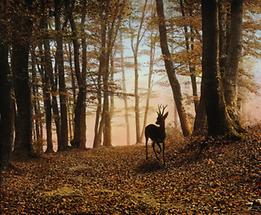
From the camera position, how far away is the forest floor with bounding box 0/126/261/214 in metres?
8.12

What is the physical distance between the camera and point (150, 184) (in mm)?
10531

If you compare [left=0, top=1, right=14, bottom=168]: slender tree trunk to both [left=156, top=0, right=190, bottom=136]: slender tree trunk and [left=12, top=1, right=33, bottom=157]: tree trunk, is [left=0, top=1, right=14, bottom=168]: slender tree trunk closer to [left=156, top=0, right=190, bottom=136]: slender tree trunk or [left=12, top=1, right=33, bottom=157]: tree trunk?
[left=12, top=1, right=33, bottom=157]: tree trunk

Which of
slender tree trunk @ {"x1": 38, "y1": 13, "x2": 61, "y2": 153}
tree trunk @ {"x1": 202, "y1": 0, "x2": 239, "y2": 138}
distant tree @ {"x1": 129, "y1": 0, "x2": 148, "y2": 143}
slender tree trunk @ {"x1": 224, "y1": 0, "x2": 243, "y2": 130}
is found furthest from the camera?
distant tree @ {"x1": 129, "y1": 0, "x2": 148, "y2": 143}

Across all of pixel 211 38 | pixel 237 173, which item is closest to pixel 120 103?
pixel 211 38

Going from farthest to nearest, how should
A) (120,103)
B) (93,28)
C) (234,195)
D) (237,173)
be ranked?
1. (120,103)
2. (93,28)
3. (237,173)
4. (234,195)

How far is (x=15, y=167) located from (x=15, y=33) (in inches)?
174

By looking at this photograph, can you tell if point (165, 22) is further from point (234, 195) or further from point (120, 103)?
point (120, 103)

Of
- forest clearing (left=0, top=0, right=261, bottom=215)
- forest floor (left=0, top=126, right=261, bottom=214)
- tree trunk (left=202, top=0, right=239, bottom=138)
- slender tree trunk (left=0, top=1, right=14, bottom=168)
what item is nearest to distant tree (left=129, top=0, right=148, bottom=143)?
forest clearing (left=0, top=0, right=261, bottom=215)

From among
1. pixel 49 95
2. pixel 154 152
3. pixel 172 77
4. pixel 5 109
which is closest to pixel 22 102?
pixel 5 109

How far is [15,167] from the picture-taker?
42.7 ft

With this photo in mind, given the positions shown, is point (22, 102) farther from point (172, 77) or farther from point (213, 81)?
point (172, 77)

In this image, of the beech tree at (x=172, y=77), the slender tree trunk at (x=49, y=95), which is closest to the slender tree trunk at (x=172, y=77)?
the beech tree at (x=172, y=77)

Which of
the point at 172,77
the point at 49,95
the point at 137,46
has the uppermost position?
the point at 137,46

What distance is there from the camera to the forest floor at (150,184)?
320 inches
